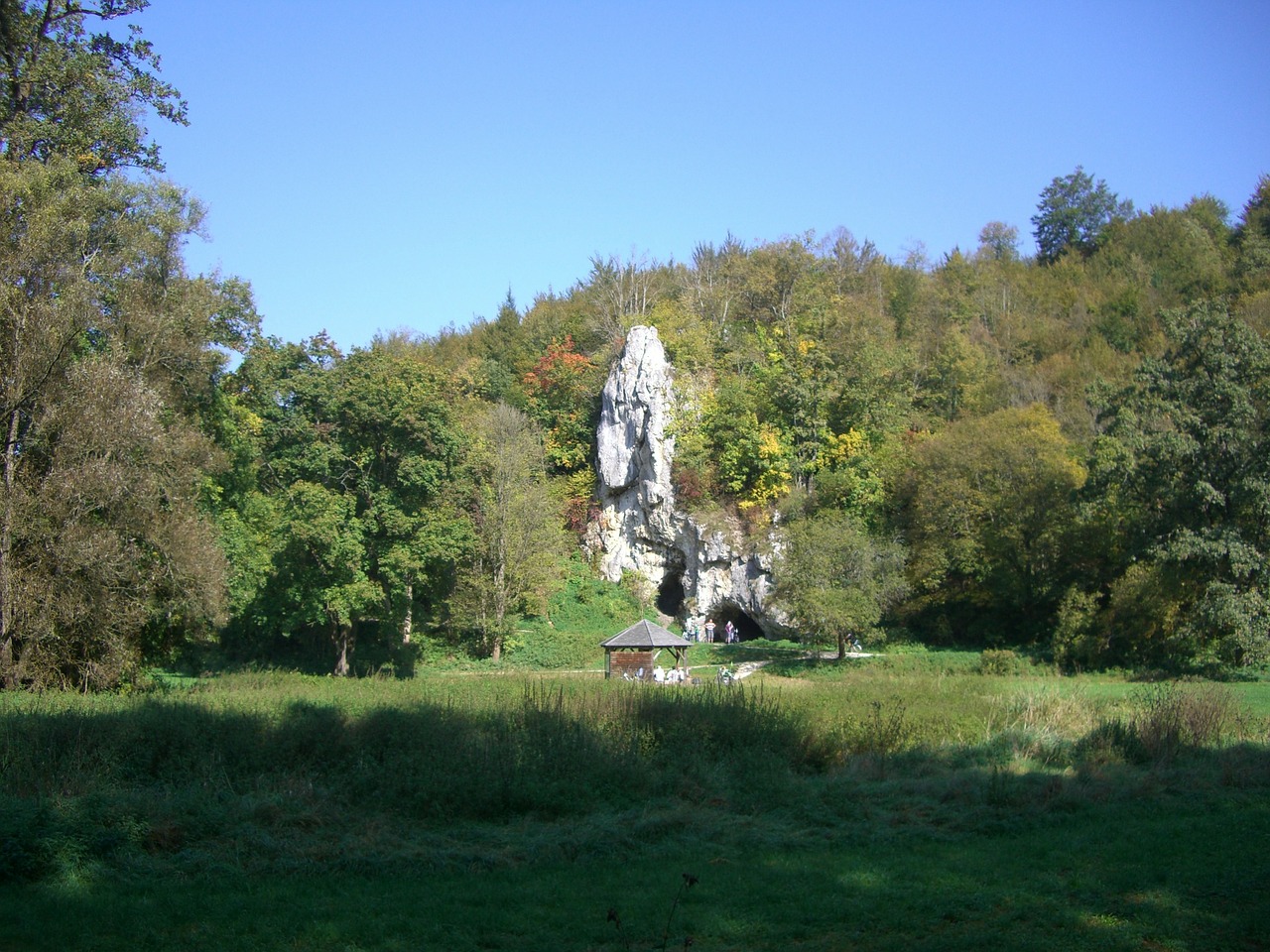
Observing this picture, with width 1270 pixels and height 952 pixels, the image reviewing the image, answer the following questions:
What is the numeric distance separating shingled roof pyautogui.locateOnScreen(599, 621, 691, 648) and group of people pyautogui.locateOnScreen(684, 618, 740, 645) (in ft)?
51.9

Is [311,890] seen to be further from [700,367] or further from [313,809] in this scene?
[700,367]

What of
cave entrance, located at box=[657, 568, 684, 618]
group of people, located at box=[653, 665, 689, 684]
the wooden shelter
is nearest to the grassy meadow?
the wooden shelter

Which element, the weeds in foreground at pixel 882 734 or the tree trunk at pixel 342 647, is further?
the tree trunk at pixel 342 647

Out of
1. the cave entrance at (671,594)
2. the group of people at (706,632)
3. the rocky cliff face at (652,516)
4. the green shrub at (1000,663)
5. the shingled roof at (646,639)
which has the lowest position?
the green shrub at (1000,663)

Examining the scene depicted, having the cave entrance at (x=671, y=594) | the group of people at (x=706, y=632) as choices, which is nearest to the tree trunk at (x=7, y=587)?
the group of people at (x=706, y=632)

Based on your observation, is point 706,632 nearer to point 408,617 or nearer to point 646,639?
point 408,617

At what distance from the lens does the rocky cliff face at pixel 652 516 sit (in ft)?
152

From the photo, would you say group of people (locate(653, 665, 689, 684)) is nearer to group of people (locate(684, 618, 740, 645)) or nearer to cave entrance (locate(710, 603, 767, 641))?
group of people (locate(684, 618, 740, 645))

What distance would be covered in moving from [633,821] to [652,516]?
3795 cm

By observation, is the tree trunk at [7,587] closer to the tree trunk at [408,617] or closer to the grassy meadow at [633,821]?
the grassy meadow at [633,821]

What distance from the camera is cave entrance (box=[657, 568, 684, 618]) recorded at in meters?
49.6

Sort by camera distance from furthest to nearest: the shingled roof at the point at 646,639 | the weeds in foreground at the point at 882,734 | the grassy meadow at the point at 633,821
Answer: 1. the shingled roof at the point at 646,639
2. the weeds in foreground at the point at 882,734
3. the grassy meadow at the point at 633,821

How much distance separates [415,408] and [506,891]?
27008 mm

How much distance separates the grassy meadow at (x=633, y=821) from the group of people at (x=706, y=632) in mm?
27119
